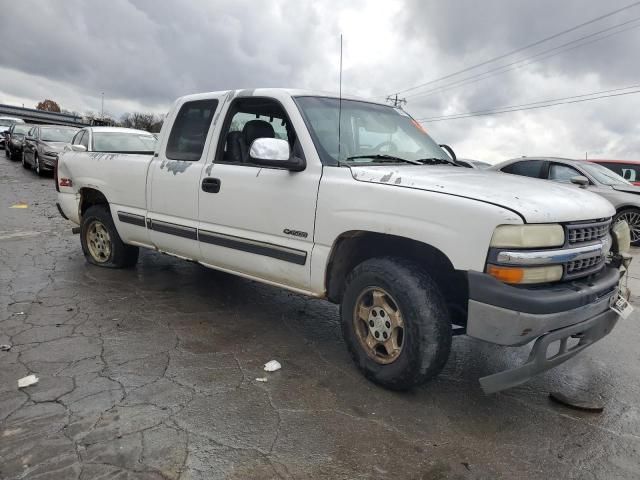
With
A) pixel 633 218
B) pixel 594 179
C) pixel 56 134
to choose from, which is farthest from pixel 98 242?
pixel 56 134

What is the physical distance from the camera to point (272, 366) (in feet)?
11.6

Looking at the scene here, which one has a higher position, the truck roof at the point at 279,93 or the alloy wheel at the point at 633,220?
the truck roof at the point at 279,93

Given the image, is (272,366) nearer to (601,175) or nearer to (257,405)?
(257,405)

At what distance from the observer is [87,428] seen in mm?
2686

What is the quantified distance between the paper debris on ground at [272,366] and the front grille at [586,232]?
202cm

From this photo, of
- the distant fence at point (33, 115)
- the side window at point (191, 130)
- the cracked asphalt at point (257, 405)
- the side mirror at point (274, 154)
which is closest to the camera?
the cracked asphalt at point (257, 405)

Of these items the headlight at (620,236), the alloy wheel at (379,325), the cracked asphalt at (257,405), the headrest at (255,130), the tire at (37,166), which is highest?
the headrest at (255,130)

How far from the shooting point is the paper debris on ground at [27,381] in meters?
3.12

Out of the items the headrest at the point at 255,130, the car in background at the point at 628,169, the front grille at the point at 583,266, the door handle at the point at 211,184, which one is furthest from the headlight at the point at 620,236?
the car in background at the point at 628,169

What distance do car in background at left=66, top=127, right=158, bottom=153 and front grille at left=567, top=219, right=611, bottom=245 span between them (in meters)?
7.87

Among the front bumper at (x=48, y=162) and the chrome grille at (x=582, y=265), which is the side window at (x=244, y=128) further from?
the front bumper at (x=48, y=162)

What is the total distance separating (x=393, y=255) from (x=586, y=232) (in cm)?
114

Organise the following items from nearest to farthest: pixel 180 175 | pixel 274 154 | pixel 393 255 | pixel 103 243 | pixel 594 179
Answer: pixel 393 255 → pixel 274 154 → pixel 180 175 → pixel 103 243 → pixel 594 179

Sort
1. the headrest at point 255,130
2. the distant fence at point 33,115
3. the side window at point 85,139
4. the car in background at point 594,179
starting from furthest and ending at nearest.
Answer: the distant fence at point 33,115 → the side window at point 85,139 → the car in background at point 594,179 → the headrest at point 255,130
